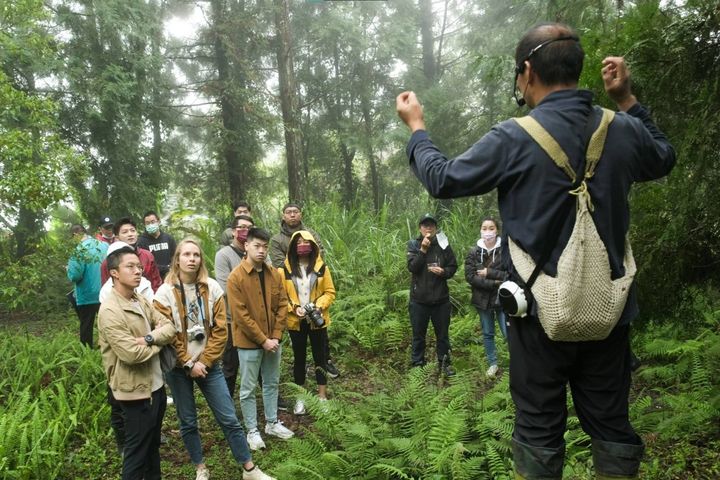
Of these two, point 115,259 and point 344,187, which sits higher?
point 344,187

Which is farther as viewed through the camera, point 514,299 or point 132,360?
point 132,360

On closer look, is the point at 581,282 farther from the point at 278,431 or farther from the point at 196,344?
the point at 278,431

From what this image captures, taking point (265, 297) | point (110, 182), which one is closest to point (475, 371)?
point (265, 297)

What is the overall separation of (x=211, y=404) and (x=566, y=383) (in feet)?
10.5

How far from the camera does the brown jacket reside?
4.76 m

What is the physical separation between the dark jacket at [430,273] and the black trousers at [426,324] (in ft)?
0.33

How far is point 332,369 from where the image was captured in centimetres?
693

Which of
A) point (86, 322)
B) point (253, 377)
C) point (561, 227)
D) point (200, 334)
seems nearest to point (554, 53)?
point (561, 227)

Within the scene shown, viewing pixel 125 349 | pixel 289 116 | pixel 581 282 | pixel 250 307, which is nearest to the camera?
pixel 581 282

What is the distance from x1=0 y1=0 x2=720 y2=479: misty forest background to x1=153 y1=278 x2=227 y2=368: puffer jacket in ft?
3.60

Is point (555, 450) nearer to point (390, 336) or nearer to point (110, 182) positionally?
point (390, 336)

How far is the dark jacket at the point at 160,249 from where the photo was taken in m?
7.14

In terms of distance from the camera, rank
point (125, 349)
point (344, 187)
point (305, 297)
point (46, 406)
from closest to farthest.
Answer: point (125, 349) < point (46, 406) < point (305, 297) < point (344, 187)

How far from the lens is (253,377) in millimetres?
4898
